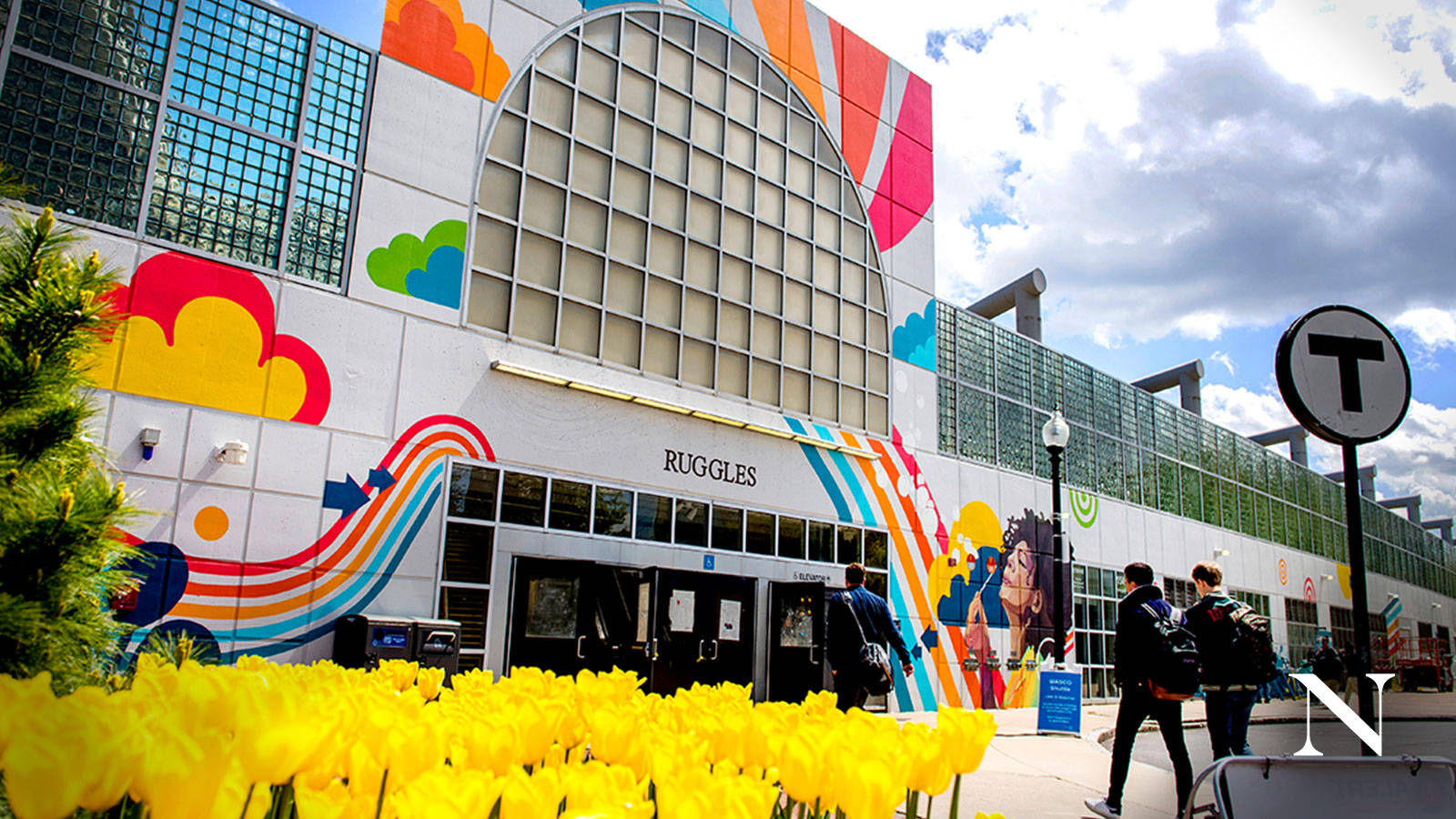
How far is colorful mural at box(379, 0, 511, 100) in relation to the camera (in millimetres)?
11805

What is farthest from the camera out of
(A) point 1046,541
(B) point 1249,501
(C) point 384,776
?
(B) point 1249,501

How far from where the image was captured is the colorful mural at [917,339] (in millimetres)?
17812

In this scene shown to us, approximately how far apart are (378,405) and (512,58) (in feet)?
17.3

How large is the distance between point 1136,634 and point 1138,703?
463 millimetres

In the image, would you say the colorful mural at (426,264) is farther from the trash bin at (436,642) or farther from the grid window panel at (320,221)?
the trash bin at (436,642)

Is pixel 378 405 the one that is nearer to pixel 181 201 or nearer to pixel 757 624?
pixel 181 201

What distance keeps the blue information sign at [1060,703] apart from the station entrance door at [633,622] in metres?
4.19

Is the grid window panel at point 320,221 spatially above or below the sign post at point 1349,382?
above

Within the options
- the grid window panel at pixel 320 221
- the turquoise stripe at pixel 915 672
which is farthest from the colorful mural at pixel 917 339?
the grid window panel at pixel 320 221

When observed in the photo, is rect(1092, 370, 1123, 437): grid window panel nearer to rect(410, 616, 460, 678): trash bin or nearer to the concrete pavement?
the concrete pavement

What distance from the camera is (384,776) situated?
125 centimetres

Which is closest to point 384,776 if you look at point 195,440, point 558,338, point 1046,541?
point 195,440

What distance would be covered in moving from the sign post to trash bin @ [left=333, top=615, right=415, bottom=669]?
339 inches

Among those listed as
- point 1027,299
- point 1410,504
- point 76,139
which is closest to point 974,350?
point 1027,299
